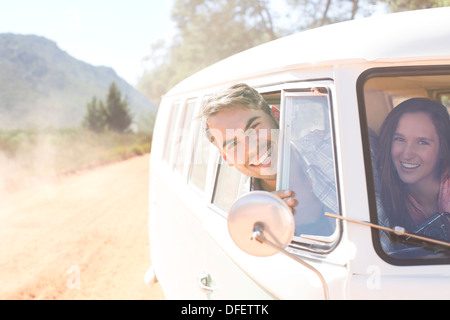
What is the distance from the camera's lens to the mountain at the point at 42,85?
3553 inches

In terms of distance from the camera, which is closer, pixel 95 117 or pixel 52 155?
pixel 52 155

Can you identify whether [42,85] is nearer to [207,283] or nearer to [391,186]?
[207,283]

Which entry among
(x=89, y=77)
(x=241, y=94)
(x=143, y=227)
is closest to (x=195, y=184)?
(x=241, y=94)

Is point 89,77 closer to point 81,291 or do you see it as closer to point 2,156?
point 2,156

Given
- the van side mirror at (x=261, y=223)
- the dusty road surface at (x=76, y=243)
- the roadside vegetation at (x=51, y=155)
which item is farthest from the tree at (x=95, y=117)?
the van side mirror at (x=261, y=223)

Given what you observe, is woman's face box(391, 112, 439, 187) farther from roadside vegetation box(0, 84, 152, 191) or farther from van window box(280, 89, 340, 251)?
roadside vegetation box(0, 84, 152, 191)

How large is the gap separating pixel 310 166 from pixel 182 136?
203cm

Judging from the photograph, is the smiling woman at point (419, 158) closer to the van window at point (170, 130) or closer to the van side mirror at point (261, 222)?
the van side mirror at point (261, 222)

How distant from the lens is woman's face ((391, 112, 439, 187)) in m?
1.66

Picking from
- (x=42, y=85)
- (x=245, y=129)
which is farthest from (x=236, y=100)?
(x=42, y=85)

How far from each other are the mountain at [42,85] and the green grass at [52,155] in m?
53.2

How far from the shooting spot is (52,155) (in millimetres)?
19766

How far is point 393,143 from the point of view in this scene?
5.55ft
